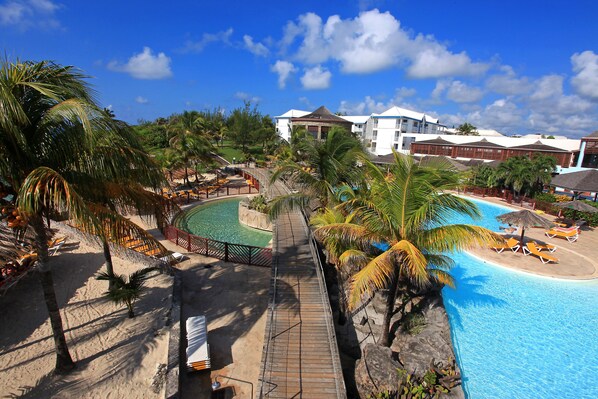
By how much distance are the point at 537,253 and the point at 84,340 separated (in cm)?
1884

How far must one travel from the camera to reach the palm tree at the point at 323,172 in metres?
11.0

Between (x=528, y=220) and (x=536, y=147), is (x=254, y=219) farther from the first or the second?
(x=536, y=147)

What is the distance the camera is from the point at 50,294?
6496 mm

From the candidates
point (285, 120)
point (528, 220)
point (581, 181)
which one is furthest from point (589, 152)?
point (285, 120)

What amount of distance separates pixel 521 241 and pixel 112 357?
1866cm

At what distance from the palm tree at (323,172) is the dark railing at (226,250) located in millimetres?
2481

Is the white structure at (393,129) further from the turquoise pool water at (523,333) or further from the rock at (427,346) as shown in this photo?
the rock at (427,346)

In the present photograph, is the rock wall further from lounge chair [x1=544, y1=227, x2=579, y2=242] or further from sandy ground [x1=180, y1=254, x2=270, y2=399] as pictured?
lounge chair [x1=544, y1=227, x2=579, y2=242]

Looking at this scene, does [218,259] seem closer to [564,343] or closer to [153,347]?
[153,347]

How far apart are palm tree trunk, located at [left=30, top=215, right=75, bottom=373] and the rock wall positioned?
1167 cm

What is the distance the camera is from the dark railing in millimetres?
13000

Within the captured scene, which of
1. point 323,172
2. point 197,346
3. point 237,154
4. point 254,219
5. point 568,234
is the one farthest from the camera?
point 237,154

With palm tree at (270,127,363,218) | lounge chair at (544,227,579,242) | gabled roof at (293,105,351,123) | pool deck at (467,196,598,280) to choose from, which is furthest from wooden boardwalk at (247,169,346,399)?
gabled roof at (293,105,351,123)

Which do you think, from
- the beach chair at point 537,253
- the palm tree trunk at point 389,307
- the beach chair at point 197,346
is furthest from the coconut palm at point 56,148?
the beach chair at point 537,253
